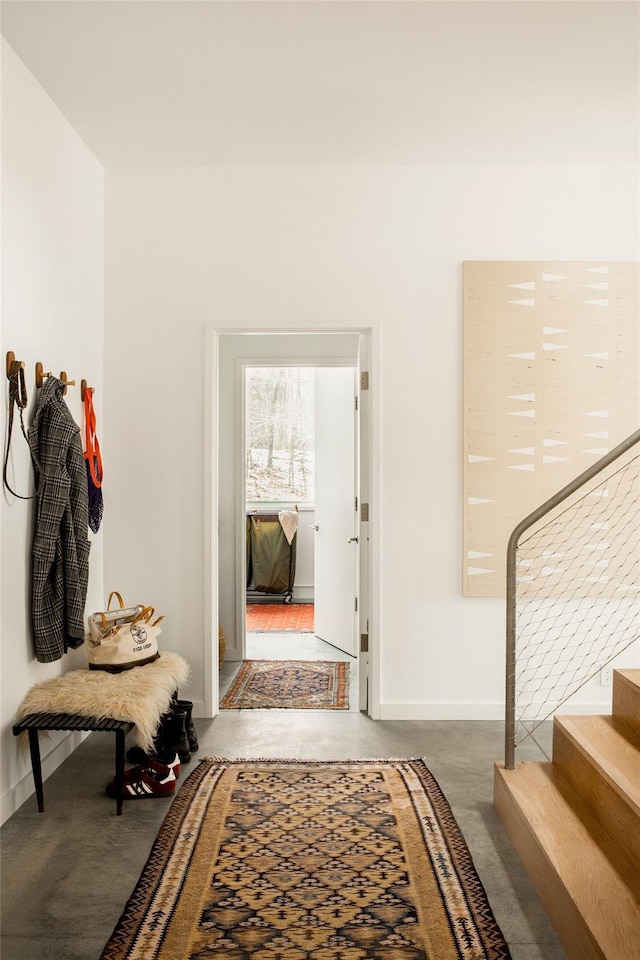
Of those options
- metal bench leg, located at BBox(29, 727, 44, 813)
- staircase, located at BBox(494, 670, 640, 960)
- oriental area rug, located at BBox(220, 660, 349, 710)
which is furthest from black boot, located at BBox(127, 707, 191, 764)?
staircase, located at BBox(494, 670, 640, 960)

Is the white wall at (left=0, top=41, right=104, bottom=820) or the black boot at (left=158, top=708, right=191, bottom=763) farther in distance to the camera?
the black boot at (left=158, top=708, right=191, bottom=763)

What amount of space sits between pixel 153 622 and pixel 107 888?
140cm

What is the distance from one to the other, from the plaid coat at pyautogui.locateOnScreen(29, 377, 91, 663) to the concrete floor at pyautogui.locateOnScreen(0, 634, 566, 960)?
0.61m

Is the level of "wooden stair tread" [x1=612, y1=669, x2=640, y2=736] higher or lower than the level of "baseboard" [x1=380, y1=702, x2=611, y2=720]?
higher

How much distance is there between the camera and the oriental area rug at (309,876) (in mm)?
2031

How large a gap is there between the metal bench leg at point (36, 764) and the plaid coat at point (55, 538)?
33 cm

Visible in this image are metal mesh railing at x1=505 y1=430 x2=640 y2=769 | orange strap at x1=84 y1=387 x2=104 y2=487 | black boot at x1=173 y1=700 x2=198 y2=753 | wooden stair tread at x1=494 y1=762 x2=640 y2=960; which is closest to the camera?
wooden stair tread at x1=494 y1=762 x2=640 y2=960

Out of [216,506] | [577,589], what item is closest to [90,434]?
[216,506]

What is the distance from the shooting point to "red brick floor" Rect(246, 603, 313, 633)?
6.20 metres

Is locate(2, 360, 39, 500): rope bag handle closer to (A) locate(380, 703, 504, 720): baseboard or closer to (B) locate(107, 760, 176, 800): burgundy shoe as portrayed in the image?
(B) locate(107, 760, 176, 800): burgundy shoe

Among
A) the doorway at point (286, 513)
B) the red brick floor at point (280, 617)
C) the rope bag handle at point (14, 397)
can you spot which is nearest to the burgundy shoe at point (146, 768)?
the rope bag handle at point (14, 397)

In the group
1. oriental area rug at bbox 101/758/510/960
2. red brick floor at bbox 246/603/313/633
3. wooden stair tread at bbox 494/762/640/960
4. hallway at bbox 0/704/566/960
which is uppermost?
wooden stair tread at bbox 494/762/640/960

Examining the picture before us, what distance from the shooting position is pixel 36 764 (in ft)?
9.29

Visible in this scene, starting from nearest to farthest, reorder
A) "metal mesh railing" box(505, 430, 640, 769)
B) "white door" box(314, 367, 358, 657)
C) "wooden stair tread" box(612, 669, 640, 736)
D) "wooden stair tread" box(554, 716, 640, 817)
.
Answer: "wooden stair tread" box(554, 716, 640, 817), "wooden stair tread" box(612, 669, 640, 736), "metal mesh railing" box(505, 430, 640, 769), "white door" box(314, 367, 358, 657)
